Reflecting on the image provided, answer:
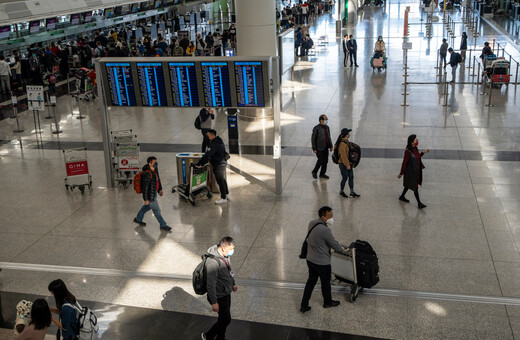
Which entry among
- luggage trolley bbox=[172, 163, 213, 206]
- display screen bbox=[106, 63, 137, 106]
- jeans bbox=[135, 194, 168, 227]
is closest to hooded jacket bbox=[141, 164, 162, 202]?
jeans bbox=[135, 194, 168, 227]

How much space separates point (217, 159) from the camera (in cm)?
1159

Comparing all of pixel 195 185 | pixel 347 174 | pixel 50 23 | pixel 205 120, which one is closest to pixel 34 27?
pixel 50 23

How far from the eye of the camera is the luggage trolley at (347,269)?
801 centimetres

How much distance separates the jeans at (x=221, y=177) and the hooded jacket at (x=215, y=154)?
85 mm

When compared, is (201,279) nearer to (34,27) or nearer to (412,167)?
(412,167)

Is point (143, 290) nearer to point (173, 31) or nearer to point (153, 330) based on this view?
point (153, 330)

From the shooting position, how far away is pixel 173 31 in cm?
4256

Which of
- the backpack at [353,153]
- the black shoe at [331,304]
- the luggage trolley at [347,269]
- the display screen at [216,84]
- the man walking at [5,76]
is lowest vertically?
the black shoe at [331,304]

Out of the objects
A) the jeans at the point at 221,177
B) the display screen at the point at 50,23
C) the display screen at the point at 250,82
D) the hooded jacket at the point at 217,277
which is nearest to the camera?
the hooded jacket at the point at 217,277

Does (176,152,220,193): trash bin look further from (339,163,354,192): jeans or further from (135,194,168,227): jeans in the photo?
(339,163,354,192): jeans

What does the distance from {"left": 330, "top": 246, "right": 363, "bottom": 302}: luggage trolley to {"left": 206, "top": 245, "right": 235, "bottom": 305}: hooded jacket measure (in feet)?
6.42

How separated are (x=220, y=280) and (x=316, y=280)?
1.53m

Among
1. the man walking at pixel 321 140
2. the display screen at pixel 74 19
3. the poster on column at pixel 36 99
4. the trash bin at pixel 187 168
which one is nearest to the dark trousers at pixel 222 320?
the trash bin at pixel 187 168

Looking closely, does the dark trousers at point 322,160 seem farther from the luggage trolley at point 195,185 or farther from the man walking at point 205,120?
the man walking at point 205,120
